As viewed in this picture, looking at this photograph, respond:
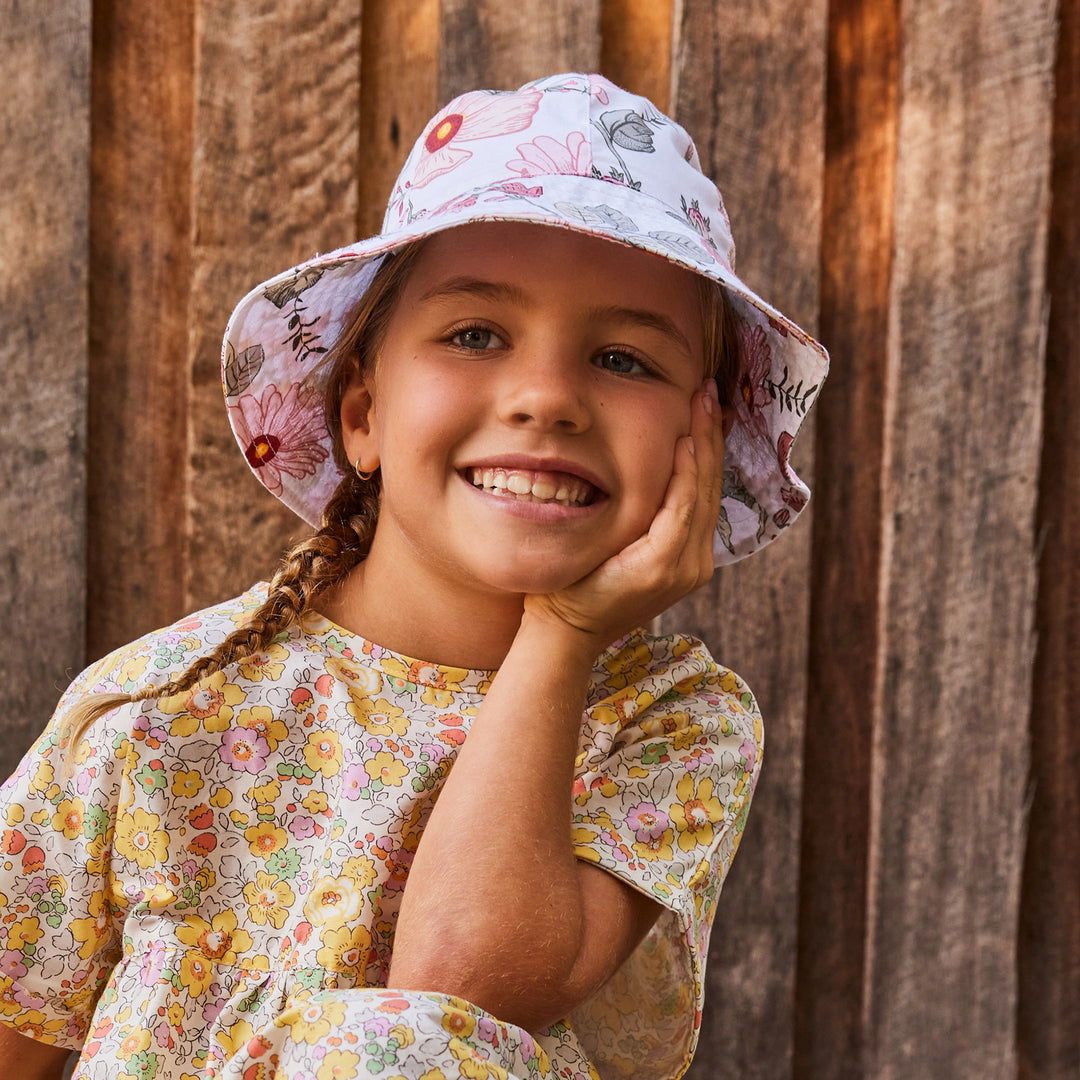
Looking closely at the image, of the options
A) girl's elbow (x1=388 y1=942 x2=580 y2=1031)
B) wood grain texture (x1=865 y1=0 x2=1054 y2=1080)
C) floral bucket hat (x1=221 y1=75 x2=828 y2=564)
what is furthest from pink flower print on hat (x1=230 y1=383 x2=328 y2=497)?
wood grain texture (x1=865 y1=0 x2=1054 y2=1080)

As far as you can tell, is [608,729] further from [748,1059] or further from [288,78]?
[288,78]

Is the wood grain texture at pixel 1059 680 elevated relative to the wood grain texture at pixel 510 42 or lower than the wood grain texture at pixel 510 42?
lower

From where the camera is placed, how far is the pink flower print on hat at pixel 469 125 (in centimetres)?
127

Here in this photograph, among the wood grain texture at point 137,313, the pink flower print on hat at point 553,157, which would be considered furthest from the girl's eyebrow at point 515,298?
the wood grain texture at point 137,313

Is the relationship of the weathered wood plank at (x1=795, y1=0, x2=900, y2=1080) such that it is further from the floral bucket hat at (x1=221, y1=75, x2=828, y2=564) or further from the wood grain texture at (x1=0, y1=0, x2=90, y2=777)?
the wood grain texture at (x1=0, y1=0, x2=90, y2=777)

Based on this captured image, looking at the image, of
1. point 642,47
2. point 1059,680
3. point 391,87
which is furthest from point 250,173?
point 1059,680

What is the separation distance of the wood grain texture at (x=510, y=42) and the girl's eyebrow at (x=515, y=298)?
0.65 metres

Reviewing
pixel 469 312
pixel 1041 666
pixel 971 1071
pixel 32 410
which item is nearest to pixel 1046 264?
pixel 1041 666

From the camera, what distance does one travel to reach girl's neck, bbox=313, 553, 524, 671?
4.43 ft

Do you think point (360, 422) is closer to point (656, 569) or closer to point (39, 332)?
point (656, 569)

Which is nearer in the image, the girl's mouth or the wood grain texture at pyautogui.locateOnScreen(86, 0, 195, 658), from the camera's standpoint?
the girl's mouth

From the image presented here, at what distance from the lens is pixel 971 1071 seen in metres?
1.96

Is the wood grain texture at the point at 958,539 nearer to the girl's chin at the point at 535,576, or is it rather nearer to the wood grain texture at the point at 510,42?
the wood grain texture at the point at 510,42

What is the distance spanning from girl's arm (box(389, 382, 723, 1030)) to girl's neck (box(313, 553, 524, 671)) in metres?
0.08
